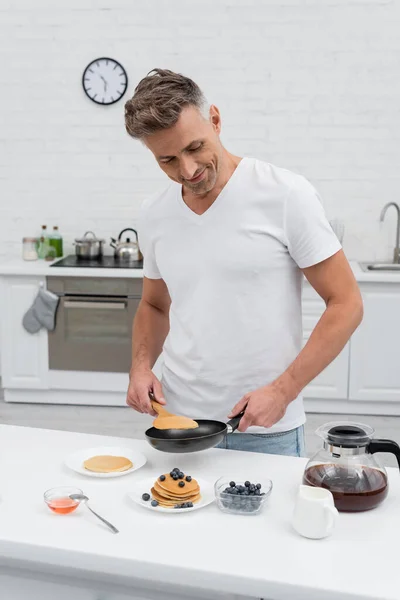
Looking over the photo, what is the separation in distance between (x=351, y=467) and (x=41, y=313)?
3260mm

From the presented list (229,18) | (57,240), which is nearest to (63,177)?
(57,240)

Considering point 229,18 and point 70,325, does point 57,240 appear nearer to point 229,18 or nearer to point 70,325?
point 70,325

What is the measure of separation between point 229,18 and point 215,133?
10.6ft

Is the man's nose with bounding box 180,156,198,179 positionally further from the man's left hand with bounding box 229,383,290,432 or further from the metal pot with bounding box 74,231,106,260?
the metal pot with bounding box 74,231,106,260

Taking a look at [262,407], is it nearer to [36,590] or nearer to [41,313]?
[36,590]

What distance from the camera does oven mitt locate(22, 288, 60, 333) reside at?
4.57 meters

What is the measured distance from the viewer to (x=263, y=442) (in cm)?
195

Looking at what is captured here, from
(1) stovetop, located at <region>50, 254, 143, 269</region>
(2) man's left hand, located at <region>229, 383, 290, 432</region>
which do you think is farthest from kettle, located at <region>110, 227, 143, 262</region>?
(2) man's left hand, located at <region>229, 383, 290, 432</region>

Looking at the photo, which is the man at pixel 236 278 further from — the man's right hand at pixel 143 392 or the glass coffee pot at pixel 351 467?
the glass coffee pot at pixel 351 467

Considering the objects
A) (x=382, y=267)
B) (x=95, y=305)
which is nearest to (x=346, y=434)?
(x=95, y=305)

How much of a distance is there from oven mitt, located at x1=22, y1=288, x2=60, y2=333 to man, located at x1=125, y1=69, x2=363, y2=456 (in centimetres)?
264

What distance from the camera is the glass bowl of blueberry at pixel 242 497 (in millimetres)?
1565

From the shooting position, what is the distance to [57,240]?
504 centimetres

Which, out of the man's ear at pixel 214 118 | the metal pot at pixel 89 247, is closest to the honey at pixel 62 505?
the man's ear at pixel 214 118
